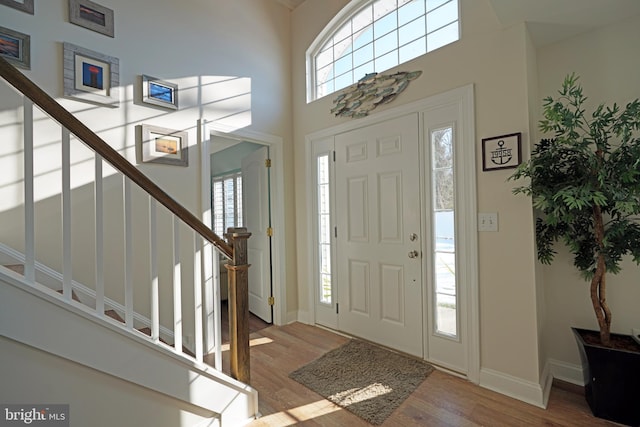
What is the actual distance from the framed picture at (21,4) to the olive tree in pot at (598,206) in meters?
3.22

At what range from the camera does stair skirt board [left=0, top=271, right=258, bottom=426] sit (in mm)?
1037

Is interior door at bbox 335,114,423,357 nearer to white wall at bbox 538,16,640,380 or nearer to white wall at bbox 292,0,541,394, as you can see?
white wall at bbox 292,0,541,394

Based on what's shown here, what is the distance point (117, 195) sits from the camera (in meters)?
2.15

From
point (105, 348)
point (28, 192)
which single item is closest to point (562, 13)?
point (28, 192)

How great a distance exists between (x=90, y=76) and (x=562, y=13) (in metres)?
3.14

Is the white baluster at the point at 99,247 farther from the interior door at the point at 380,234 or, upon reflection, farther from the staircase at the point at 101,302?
the interior door at the point at 380,234

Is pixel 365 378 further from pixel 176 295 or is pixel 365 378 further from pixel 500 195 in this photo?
pixel 500 195

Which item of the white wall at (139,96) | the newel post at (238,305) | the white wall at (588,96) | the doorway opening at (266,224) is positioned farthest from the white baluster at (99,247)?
the white wall at (588,96)

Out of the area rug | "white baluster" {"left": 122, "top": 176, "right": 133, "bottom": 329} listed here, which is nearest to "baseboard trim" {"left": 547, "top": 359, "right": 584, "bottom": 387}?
the area rug

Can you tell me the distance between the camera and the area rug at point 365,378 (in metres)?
1.83

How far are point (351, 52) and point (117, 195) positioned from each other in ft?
8.25

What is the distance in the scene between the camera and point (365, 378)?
6.97 feet

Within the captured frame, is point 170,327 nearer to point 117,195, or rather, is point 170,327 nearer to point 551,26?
point 117,195

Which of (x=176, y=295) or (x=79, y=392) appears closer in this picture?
(x=79, y=392)
